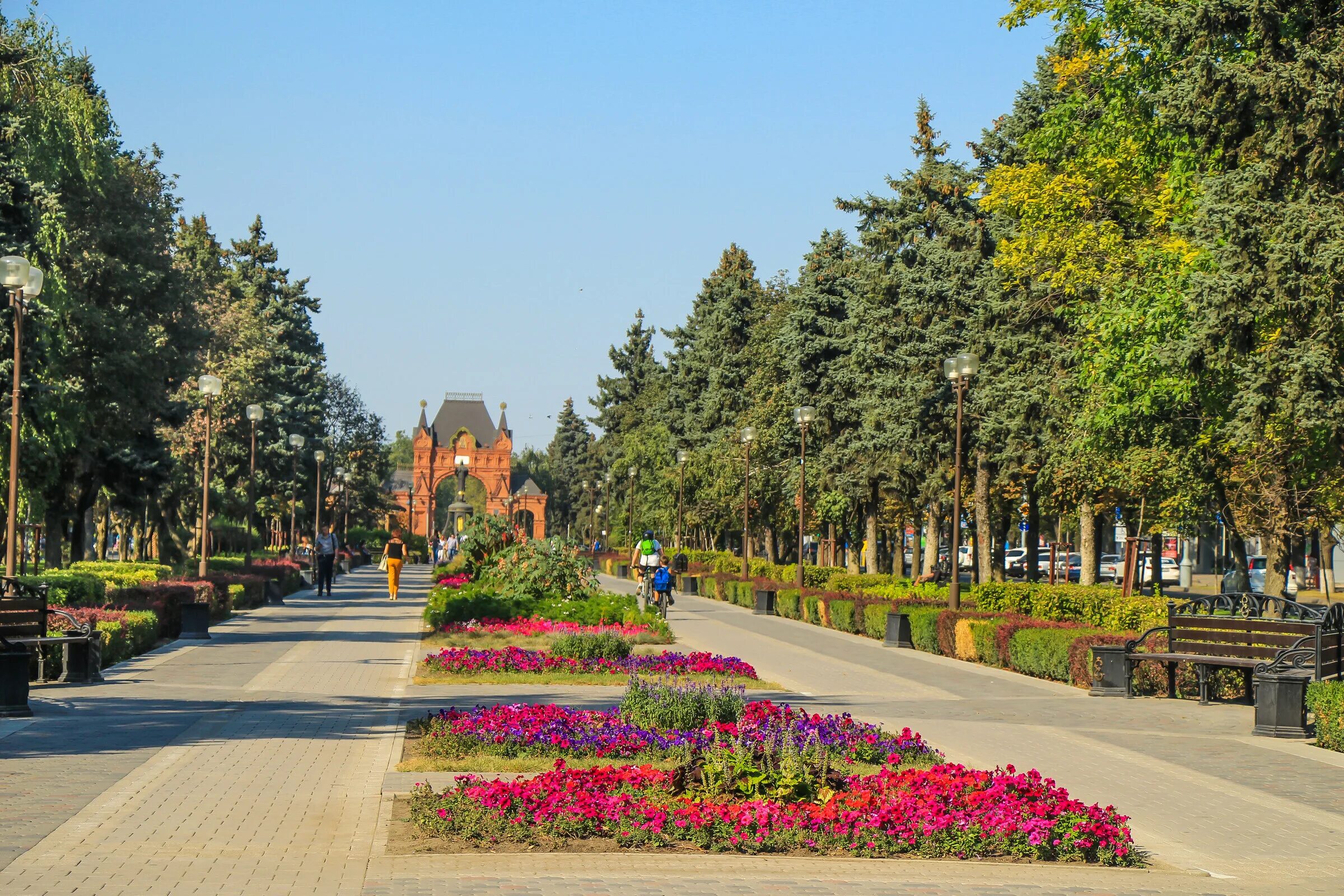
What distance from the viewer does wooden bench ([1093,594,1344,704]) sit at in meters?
14.3

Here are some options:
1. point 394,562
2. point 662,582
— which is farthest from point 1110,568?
point 662,582

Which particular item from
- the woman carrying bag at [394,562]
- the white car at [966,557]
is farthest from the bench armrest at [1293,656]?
the white car at [966,557]

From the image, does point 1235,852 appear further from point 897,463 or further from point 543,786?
point 897,463

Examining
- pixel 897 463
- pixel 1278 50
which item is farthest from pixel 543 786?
pixel 897 463

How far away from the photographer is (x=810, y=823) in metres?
8.10

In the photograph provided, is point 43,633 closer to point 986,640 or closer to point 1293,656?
point 986,640

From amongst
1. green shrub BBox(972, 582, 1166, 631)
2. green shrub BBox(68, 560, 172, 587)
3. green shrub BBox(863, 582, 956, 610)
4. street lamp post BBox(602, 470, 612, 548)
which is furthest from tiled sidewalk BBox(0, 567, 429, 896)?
street lamp post BBox(602, 470, 612, 548)

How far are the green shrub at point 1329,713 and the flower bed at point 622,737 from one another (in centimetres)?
370

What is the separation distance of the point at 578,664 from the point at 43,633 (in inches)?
242

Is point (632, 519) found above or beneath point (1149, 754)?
above

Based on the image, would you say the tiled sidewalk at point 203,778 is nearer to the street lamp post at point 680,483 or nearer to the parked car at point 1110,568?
the street lamp post at point 680,483

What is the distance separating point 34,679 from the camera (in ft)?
50.4

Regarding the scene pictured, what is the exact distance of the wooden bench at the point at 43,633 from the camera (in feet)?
48.4

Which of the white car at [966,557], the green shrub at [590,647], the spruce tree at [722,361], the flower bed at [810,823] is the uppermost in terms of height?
the spruce tree at [722,361]
